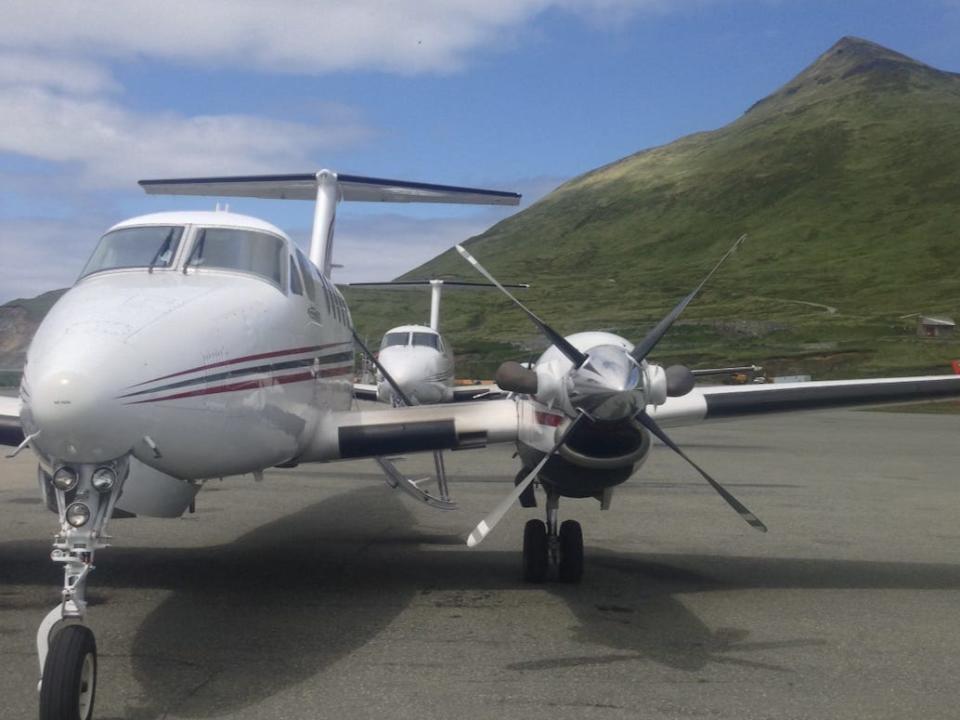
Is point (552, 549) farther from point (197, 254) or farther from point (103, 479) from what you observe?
point (103, 479)

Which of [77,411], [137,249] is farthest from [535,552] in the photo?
[77,411]

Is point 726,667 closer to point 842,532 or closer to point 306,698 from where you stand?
point 306,698

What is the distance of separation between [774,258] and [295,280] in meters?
150

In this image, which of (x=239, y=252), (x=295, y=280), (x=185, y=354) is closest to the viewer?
(x=185, y=354)

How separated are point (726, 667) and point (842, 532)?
242 inches

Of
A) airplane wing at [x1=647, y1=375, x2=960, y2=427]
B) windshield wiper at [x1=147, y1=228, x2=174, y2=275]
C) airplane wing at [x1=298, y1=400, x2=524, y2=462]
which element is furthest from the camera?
airplane wing at [x1=647, y1=375, x2=960, y2=427]

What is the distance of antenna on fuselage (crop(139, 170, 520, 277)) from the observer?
47.0 feet

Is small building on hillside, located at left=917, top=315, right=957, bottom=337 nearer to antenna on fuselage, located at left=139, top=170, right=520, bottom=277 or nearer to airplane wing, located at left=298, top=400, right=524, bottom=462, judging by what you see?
antenna on fuselage, located at left=139, top=170, right=520, bottom=277

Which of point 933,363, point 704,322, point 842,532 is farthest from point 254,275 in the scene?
point 704,322

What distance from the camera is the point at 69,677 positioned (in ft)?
16.0

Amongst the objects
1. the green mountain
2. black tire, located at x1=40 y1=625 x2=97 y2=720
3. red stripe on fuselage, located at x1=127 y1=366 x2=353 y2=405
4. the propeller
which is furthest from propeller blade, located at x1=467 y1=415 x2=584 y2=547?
the green mountain

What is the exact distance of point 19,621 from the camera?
7.18 meters

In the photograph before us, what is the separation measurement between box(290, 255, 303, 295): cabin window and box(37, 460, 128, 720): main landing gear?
8.34ft

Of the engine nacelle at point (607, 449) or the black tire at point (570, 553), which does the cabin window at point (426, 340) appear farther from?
the engine nacelle at point (607, 449)
